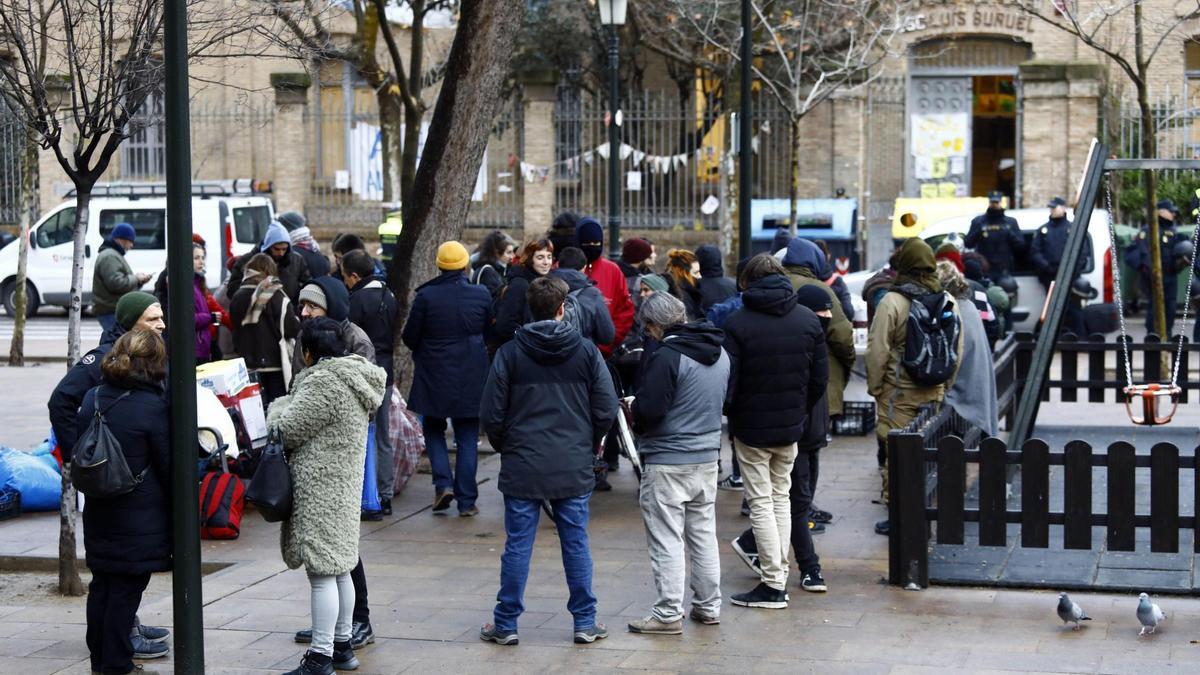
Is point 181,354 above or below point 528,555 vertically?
above

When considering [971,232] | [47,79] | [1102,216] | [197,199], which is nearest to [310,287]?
[47,79]

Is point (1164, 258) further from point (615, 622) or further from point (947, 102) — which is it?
point (615, 622)

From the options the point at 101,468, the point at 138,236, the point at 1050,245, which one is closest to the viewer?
the point at 101,468

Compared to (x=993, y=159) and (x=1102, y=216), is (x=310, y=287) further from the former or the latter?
(x=993, y=159)

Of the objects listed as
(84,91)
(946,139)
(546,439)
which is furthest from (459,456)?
(946,139)

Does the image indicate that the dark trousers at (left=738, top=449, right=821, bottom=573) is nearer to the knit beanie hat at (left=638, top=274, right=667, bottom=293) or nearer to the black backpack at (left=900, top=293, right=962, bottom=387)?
the black backpack at (left=900, top=293, right=962, bottom=387)

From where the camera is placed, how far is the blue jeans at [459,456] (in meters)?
10.1

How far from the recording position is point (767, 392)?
25.4ft

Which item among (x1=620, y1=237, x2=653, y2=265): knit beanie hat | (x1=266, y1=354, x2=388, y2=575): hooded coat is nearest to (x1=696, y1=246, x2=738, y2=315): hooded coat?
(x1=620, y1=237, x2=653, y2=265): knit beanie hat

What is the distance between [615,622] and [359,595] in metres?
1.26

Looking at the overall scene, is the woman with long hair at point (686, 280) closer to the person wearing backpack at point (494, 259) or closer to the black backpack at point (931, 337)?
the person wearing backpack at point (494, 259)

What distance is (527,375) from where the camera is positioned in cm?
708

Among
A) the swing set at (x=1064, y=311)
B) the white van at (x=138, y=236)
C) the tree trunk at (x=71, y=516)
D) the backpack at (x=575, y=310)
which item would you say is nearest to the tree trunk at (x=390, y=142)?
the white van at (x=138, y=236)

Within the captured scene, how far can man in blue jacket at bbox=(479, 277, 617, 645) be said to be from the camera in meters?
7.07
